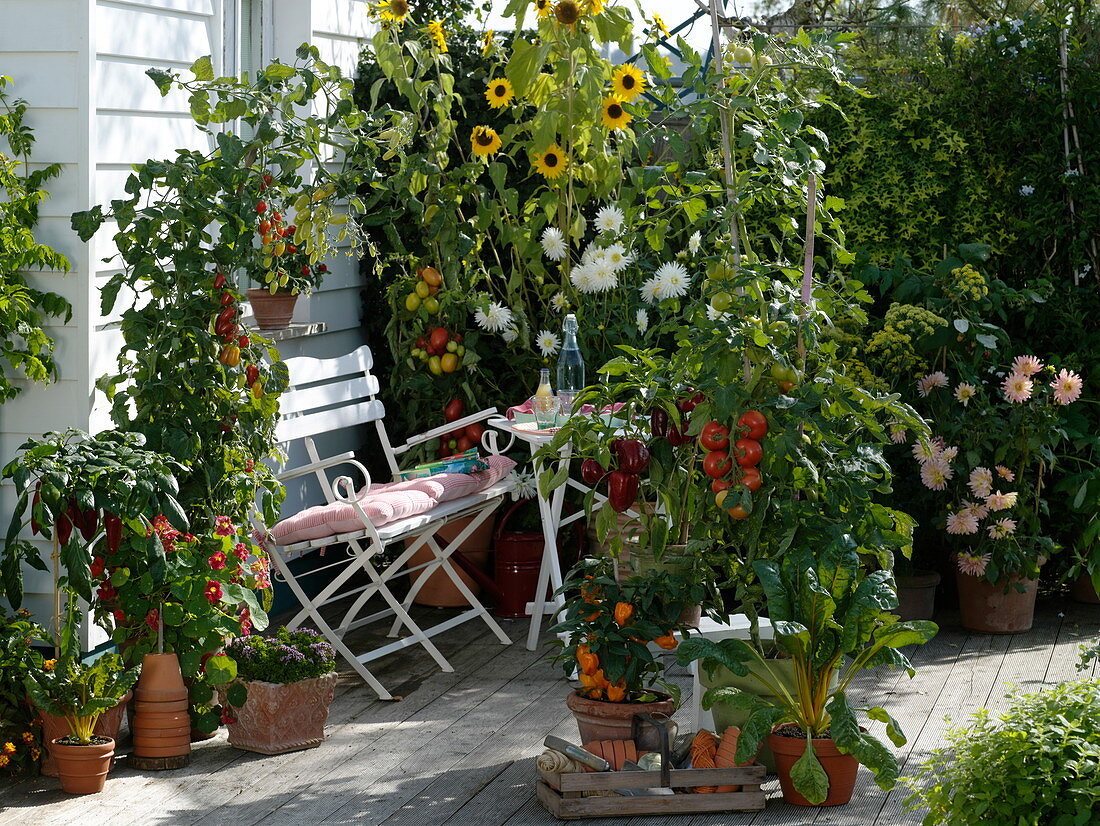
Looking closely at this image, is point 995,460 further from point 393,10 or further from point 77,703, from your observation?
point 77,703

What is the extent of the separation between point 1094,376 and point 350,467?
116 inches

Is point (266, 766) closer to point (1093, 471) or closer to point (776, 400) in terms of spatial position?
point (776, 400)

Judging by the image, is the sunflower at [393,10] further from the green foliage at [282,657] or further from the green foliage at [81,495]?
the green foliage at [282,657]

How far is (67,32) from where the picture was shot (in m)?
3.85

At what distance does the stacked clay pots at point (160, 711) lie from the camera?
367 centimetres

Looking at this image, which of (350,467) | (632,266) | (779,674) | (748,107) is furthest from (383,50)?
(779,674)

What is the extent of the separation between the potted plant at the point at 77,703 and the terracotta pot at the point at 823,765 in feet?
5.46

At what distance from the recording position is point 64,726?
11.5ft

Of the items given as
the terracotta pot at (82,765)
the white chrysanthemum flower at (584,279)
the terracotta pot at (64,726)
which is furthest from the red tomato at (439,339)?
the terracotta pot at (82,765)

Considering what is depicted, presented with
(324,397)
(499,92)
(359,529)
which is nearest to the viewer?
(359,529)

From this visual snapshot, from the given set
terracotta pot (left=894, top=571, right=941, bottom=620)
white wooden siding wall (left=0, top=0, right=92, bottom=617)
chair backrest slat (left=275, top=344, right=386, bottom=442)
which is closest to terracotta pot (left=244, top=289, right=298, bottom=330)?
chair backrest slat (left=275, top=344, right=386, bottom=442)

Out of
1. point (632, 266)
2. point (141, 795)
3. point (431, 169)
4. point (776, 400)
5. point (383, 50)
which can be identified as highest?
point (383, 50)

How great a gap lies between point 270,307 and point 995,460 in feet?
8.56

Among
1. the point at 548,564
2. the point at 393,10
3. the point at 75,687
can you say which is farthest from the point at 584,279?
the point at 75,687
